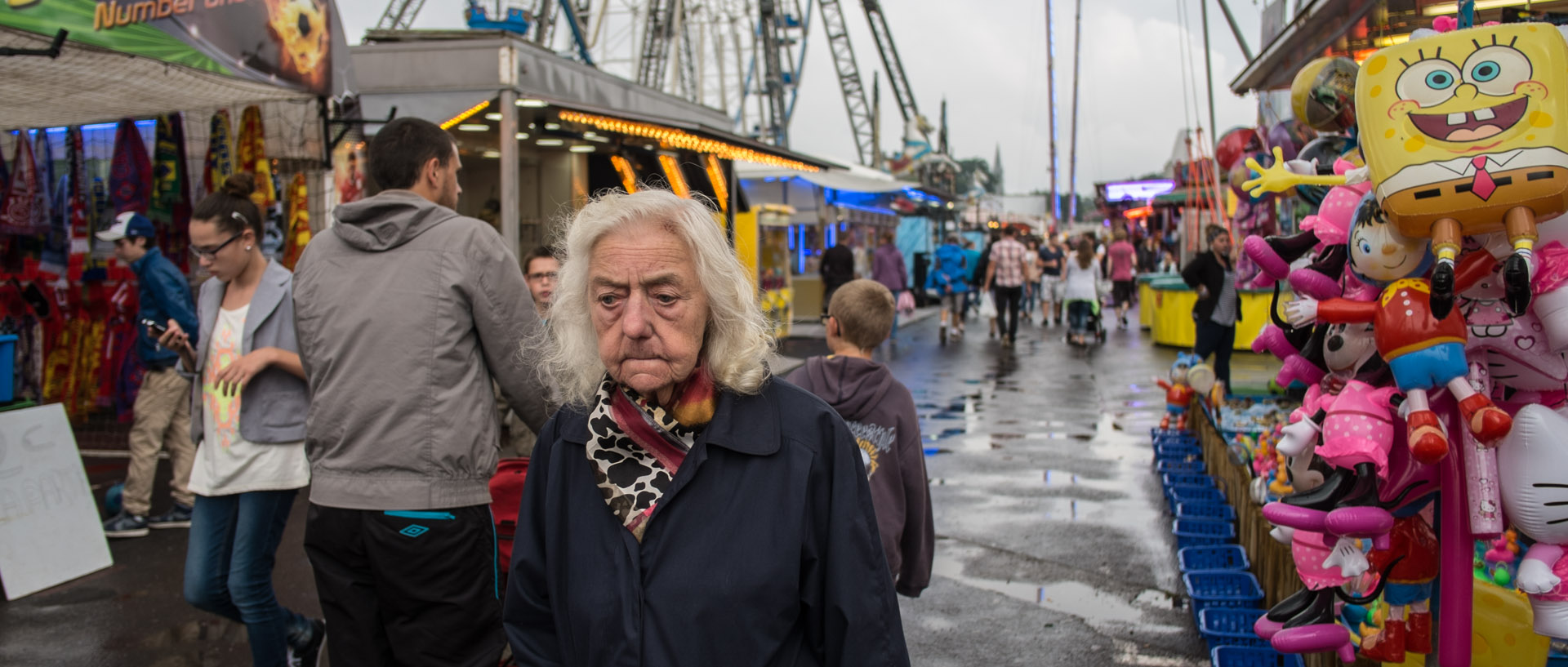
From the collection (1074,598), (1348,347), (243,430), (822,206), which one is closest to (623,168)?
(822,206)

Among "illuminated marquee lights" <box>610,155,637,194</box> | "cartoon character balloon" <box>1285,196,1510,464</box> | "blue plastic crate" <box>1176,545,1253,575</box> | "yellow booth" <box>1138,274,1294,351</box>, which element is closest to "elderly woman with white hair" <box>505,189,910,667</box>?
"cartoon character balloon" <box>1285,196,1510,464</box>

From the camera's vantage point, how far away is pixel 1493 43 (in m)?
2.40

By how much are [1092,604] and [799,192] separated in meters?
15.9

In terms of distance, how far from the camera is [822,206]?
20.9 m

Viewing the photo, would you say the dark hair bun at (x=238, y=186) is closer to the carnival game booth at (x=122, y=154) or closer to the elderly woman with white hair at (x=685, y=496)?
the carnival game booth at (x=122, y=154)

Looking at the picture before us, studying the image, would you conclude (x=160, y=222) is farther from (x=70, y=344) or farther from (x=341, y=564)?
(x=341, y=564)

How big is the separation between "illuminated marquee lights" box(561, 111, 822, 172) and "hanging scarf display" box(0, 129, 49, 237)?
402 centimetres

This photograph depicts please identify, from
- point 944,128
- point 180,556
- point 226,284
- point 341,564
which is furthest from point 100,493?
point 944,128

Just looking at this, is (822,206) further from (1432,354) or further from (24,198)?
(1432,354)

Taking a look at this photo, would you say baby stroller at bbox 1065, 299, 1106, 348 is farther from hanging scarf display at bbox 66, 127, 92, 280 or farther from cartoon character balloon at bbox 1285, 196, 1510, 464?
cartoon character balloon at bbox 1285, 196, 1510, 464

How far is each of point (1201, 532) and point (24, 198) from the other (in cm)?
833

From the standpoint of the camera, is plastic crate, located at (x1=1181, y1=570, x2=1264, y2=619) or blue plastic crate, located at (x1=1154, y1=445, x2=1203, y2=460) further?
blue plastic crate, located at (x1=1154, y1=445, x2=1203, y2=460)

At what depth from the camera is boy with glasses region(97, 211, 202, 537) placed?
18.0 feet

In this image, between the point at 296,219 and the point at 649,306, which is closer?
the point at 649,306
